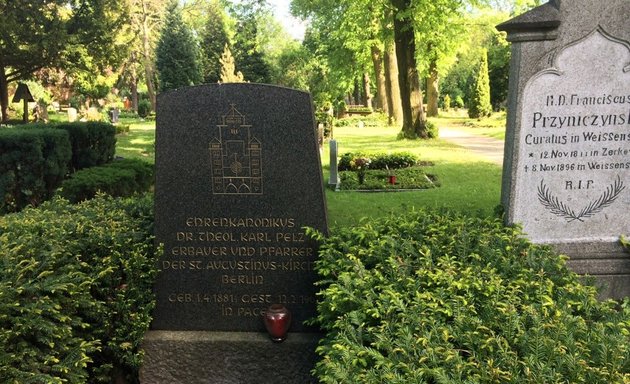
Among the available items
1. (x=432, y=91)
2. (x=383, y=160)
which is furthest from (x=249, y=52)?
(x=383, y=160)

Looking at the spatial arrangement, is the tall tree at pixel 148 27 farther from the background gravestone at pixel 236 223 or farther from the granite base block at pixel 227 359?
the granite base block at pixel 227 359

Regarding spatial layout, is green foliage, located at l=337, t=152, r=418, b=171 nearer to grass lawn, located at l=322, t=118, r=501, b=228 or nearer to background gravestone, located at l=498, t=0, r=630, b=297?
grass lawn, located at l=322, t=118, r=501, b=228

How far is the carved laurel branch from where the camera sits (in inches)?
202

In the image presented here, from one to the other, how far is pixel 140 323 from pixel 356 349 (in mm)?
2234

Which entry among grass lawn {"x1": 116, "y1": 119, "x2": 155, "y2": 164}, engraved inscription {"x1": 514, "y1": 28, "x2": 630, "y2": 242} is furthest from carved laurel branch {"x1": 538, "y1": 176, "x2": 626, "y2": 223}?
grass lawn {"x1": 116, "y1": 119, "x2": 155, "y2": 164}

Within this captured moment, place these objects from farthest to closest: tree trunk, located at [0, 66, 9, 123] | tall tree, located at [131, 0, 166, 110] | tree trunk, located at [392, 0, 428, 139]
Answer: tall tree, located at [131, 0, 166, 110] < tree trunk, located at [0, 66, 9, 123] < tree trunk, located at [392, 0, 428, 139]

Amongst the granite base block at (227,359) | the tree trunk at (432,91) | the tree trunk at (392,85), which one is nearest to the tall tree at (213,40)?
the tree trunk at (432,91)

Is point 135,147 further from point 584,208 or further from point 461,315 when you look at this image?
point 461,315

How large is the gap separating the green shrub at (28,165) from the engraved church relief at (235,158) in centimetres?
626

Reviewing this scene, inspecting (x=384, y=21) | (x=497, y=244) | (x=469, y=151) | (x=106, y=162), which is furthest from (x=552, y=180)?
(x=384, y=21)

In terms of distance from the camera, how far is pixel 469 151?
18.6m

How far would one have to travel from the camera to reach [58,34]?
20000mm

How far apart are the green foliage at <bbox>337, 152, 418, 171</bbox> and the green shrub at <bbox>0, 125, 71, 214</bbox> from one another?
7073 mm

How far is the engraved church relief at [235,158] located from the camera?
13.9 feet
